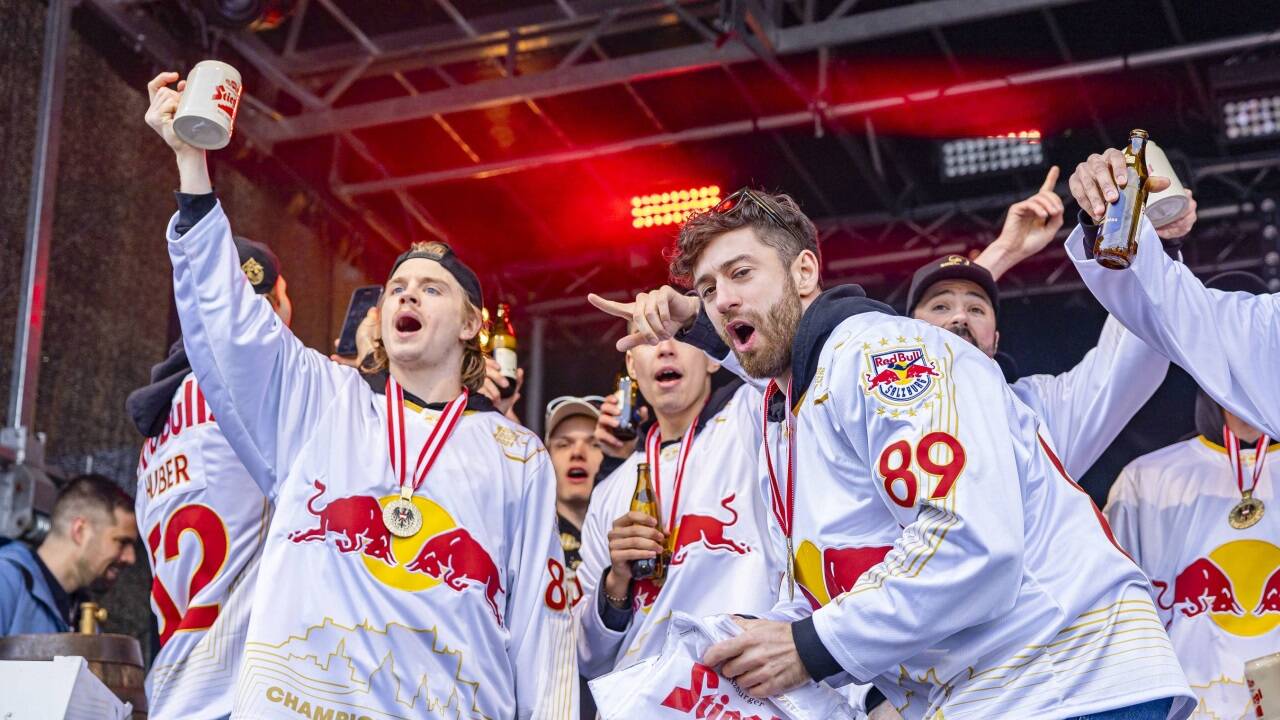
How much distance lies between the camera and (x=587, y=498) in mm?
5625

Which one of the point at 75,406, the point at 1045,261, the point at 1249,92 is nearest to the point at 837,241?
the point at 1045,261

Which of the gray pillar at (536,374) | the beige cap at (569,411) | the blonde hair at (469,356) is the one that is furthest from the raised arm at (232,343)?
the gray pillar at (536,374)

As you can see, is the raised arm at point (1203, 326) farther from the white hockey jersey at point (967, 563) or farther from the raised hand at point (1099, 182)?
the white hockey jersey at point (967, 563)

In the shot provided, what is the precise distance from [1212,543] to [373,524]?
2.53 meters

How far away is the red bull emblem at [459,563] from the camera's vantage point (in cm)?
319

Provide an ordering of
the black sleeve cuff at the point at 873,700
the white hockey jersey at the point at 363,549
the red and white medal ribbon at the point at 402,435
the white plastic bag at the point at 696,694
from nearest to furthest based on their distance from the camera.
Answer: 1. the white plastic bag at the point at 696,694
2. the black sleeve cuff at the point at 873,700
3. the white hockey jersey at the point at 363,549
4. the red and white medal ribbon at the point at 402,435

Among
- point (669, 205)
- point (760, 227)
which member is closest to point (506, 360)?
point (760, 227)

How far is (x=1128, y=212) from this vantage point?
9.37ft

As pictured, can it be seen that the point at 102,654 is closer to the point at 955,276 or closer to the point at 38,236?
the point at 38,236

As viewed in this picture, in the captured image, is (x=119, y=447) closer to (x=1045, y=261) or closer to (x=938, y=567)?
(x=938, y=567)

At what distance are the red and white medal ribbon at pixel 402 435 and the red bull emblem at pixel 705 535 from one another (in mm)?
729

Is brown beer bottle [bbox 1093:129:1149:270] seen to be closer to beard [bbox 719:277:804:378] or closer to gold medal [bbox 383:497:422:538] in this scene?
beard [bbox 719:277:804:378]

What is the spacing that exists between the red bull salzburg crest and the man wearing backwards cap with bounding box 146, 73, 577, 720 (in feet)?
4.22

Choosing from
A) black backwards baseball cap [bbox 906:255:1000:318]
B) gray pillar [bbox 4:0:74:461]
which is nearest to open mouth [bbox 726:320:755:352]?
black backwards baseball cap [bbox 906:255:1000:318]
